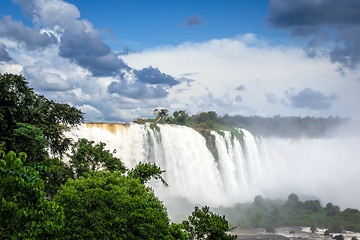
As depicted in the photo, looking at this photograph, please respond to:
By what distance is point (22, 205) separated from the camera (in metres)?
6.30

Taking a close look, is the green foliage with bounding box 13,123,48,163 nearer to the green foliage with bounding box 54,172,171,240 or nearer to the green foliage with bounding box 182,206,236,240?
the green foliage with bounding box 54,172,171,240

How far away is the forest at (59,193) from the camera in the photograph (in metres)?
6.17

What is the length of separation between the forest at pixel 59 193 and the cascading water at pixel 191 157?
414 inches

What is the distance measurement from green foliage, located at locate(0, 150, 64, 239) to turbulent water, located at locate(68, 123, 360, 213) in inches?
701

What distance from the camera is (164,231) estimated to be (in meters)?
12.5

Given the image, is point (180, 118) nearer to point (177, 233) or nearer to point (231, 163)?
point (231, 163)

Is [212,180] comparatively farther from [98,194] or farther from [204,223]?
[98,194]

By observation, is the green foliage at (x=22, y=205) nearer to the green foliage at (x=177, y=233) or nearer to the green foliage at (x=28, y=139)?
the green foliage at (x=177, y=233)

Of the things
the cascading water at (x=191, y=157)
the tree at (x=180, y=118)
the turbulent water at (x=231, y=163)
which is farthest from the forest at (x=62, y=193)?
the tree at (x=180, y=118)

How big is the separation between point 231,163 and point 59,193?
34861mm

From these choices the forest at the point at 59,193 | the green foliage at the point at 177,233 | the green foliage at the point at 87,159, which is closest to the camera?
the forest at the point at 59,193

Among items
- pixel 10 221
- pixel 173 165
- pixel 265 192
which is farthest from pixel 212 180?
pixel 10 221

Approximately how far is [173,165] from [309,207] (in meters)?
18.0

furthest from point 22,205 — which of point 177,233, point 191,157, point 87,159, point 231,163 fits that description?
point 231,163
